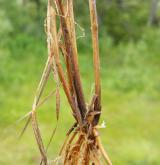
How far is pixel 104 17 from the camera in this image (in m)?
10.9

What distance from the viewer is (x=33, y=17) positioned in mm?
10195

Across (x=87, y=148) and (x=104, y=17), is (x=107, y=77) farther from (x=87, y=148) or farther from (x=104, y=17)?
(x=87, y=148)

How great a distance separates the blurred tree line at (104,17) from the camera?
31.4ft

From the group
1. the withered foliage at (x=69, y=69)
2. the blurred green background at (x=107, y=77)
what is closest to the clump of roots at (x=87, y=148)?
the withered foliage at (x=69, y=69)

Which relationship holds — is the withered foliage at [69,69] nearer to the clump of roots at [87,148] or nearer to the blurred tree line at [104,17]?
the clump of roots at [87,148]

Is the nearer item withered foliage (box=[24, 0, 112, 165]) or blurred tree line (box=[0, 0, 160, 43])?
withered foliage (box=[24, 0, 112, 165])

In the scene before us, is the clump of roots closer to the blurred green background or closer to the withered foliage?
the withered foliage

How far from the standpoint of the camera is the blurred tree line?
9.56 metres

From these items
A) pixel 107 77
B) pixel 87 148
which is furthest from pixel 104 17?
pixel 87 148

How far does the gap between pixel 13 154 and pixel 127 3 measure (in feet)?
19.4

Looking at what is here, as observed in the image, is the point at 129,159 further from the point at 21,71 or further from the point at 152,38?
the point at 152,38

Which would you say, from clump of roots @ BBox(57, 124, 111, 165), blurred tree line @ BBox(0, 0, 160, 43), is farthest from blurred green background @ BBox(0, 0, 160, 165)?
clump of roots @ BBox(57, 124, 111, 165)

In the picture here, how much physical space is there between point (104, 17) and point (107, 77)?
2230 millimetres

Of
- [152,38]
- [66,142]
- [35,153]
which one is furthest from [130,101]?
[66,142]
